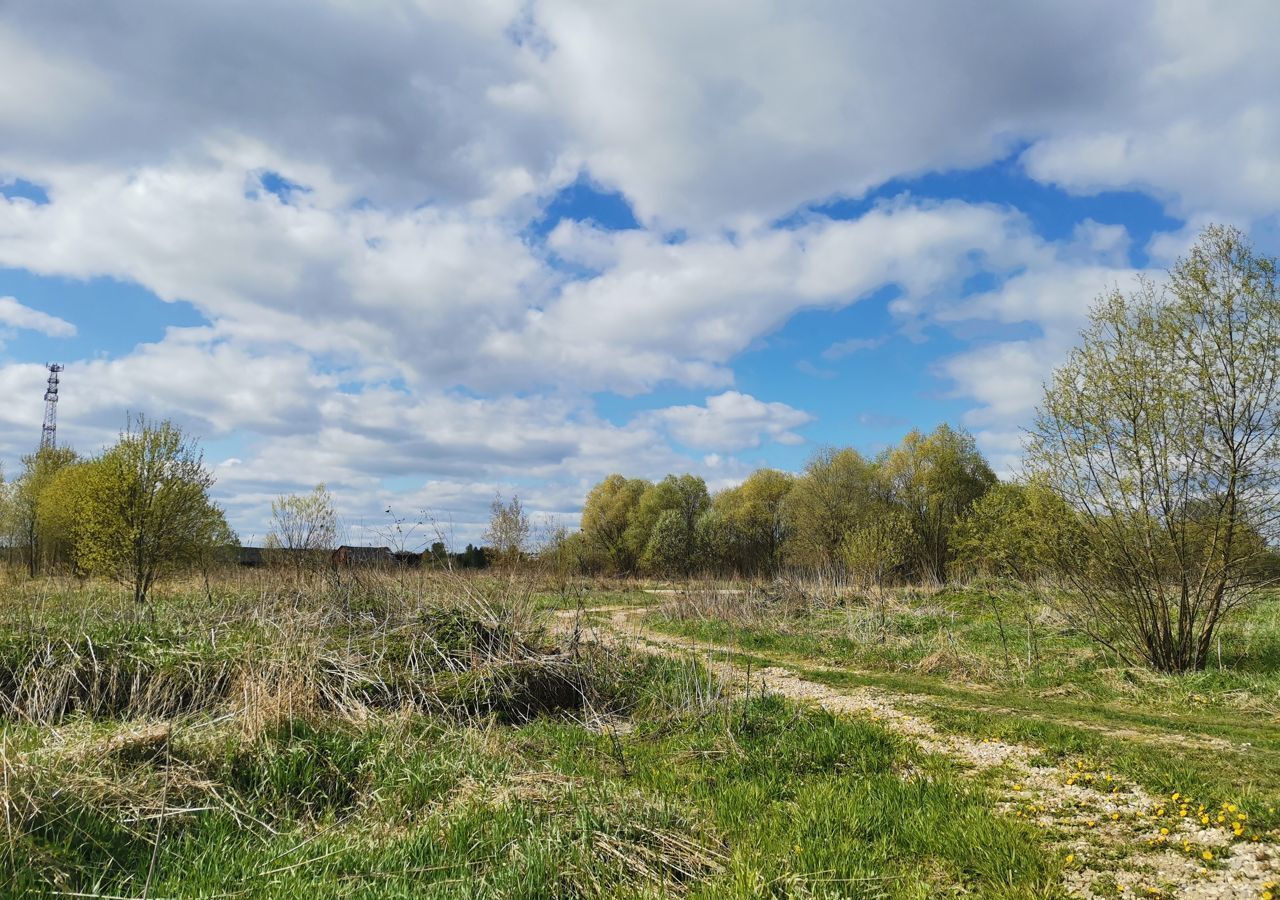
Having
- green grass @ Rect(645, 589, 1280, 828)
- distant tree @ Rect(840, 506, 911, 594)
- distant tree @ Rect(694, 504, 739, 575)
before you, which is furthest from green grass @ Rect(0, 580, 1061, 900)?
distant tree @ Rect(694, 504, 739, 575)

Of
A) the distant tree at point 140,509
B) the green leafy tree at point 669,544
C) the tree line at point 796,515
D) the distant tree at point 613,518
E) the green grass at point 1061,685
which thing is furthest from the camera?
the distant tree at point 613,518

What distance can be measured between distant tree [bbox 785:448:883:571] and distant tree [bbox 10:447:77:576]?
41.8m

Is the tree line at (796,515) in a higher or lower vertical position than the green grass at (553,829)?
higher

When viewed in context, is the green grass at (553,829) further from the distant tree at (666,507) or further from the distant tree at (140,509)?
the distant tree at (666,507)

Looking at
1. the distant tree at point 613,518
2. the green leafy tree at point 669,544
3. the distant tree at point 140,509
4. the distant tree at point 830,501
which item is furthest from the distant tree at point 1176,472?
the distant tree at point 613,518

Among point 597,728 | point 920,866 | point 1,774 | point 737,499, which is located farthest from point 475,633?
point 737,499

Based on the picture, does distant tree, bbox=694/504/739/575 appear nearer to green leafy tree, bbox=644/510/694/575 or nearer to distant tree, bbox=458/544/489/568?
green leafy tree, bbox=644/510/694/575

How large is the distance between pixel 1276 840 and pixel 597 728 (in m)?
5.52

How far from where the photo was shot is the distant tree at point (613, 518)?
2475 inches

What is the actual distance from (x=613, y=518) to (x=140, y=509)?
44351 millimetres

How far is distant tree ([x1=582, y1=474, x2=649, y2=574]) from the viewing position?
6288cm

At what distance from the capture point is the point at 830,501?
47.1 metres

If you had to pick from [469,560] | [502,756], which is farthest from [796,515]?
[502,756]

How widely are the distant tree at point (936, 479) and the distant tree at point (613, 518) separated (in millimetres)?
22667
